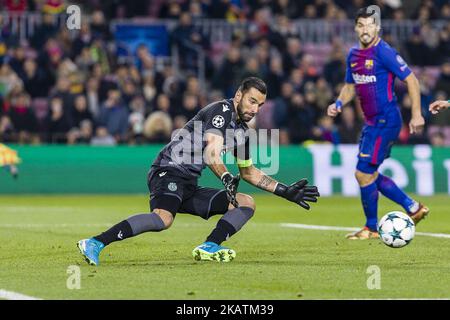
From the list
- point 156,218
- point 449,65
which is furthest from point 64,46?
point 156,218

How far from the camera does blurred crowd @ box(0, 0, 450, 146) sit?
2228 cm

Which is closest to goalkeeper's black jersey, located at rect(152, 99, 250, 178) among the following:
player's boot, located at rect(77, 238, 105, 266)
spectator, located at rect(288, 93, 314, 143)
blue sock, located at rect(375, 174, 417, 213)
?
player's boot, located at rect(77, 238, 105, 266)

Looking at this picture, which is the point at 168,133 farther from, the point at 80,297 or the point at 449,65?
the point at 80,297

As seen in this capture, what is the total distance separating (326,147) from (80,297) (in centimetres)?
1447

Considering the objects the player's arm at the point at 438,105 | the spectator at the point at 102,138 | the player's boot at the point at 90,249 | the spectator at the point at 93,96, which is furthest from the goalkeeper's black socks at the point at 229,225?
the spectator at the point at 93,96

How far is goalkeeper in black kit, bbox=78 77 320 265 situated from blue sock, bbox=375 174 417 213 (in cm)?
288

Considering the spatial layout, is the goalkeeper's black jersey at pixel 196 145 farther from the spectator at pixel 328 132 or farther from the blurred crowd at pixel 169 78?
the spectator at pixel 328 132

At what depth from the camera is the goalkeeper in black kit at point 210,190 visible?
387 inches

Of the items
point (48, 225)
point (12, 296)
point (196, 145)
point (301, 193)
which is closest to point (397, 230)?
point (301, 193)

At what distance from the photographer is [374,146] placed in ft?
41.8

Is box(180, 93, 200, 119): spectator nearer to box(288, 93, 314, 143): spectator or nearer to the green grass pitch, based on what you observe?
box(288, 93, 314, 143): spectator

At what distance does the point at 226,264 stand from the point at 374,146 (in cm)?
334

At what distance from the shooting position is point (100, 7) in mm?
25812

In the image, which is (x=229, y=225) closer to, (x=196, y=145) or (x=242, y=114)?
(x=196, y=145)
